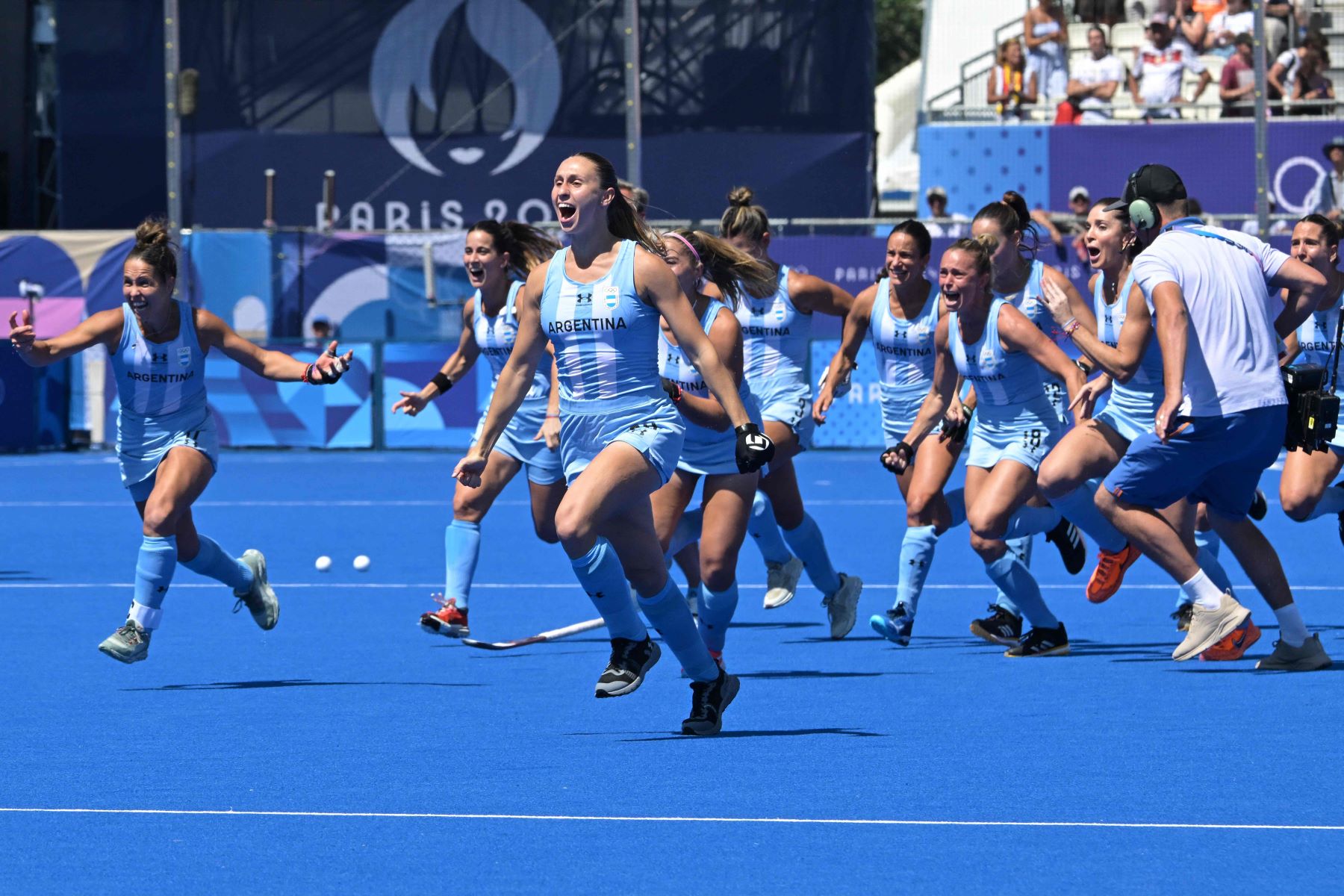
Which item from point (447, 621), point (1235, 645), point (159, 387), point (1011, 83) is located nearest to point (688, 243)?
point (159, 387)

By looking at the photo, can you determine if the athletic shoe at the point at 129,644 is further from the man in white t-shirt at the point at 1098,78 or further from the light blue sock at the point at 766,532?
the man in white t-shirt at the point at 1098,78

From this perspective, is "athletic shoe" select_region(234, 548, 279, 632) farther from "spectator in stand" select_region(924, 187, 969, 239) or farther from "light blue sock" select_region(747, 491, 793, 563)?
"spectator in stand" select_region(924, 187, 969, 239)

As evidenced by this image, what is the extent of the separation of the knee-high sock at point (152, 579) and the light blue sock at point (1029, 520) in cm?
355

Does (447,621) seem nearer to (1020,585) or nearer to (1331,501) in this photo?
(1020,585)

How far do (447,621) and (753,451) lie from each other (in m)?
3.64

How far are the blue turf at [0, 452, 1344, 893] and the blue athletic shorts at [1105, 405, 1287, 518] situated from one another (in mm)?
733

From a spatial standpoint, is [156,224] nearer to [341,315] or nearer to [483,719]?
[483,719]

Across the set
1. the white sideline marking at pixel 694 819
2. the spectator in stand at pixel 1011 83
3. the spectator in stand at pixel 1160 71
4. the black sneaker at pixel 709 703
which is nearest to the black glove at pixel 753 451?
the black sneaker at pixel 709 703

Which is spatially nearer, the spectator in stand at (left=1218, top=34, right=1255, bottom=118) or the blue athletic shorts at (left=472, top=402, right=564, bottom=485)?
the blue athletic shorts at (left=472, top=402, right=564, bottom=485)

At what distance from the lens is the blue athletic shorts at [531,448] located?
10141 millimetres

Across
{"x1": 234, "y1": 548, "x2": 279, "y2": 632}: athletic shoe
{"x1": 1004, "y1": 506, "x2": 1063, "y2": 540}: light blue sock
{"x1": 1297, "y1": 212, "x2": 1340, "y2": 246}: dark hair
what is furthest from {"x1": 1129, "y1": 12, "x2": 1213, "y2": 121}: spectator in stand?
{"x1": 234, "y1": 548, "x2": 279, "y2": 632}: athletic shoe

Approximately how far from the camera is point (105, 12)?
82.7 feet

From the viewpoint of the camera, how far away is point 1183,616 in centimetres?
1012

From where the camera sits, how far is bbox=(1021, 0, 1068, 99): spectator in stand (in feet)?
79.4
